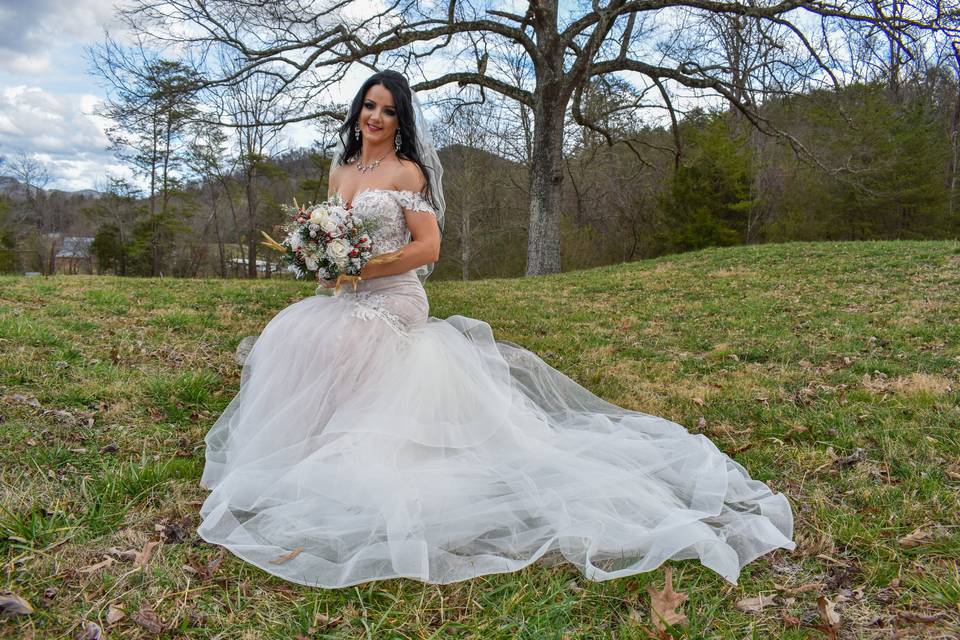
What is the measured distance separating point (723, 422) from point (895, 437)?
40.1 inches

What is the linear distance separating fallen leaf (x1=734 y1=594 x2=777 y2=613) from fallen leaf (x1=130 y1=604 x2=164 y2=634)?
214 centimetres

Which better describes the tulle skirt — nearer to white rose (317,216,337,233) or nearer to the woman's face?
white rose (317,216,337,233)

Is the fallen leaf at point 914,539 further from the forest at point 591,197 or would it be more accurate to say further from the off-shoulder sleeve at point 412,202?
the forest at point 591,197

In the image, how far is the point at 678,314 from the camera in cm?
816

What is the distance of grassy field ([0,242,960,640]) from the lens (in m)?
2.10

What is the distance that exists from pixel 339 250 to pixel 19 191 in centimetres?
4114

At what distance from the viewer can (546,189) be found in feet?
50.0

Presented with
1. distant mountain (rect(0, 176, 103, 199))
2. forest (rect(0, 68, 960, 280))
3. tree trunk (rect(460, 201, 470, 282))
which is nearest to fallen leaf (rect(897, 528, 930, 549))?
forest (rect(0, 68, 960, 280))

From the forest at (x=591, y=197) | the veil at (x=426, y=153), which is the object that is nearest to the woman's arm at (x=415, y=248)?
the veil at (x=426, y=153)

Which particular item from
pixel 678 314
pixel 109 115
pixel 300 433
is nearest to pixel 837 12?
pixel 678 314

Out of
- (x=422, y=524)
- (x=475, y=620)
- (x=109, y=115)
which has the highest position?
(x=109, y=115)

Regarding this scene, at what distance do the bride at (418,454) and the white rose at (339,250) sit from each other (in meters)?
0.33

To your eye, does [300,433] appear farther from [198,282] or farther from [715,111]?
[715,111]

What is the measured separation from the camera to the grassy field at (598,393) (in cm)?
210
